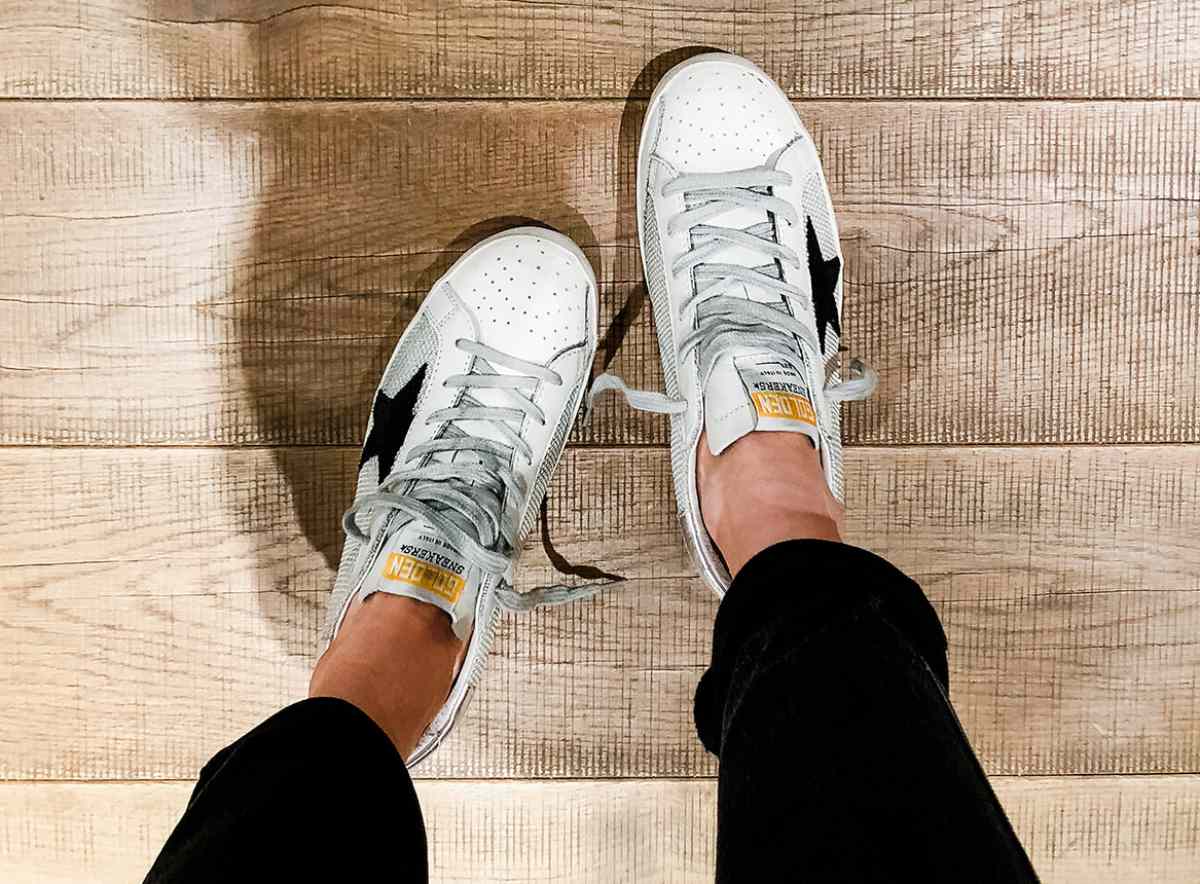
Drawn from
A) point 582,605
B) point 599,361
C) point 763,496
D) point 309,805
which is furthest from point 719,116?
point 309,805

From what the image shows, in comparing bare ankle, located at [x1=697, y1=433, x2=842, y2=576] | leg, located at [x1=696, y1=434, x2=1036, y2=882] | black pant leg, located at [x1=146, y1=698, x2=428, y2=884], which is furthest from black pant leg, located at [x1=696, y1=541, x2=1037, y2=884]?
black pant leg, located at [x1=146, y1=698, x2=428, y2=884]

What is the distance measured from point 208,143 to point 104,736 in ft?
1.88

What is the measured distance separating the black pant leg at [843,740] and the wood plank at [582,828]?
1.01 feet

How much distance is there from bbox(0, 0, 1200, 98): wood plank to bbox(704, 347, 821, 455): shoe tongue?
10.4 inches

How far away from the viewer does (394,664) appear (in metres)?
0.69

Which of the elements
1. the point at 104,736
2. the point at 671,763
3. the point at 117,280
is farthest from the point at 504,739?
the point at 117,280

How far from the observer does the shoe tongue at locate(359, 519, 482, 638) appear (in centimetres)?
72

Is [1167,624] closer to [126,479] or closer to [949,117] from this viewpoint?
[949,117]

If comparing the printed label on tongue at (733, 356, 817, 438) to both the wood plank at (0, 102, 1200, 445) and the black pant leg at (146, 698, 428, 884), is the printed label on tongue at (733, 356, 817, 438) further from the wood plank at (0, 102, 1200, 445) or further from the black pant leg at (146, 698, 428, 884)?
the black pant leg at (146, 698, 428, 884)

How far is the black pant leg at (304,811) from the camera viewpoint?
1.60 ft

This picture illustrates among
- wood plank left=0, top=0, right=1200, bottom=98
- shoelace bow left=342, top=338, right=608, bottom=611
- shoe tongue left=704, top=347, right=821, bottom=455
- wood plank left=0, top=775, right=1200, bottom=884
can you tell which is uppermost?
wood plank left=0, top=0, right=1200, bottom=98

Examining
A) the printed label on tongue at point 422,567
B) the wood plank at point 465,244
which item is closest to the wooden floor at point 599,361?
the wood plank at point 465,244

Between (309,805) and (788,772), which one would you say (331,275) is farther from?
(788,772)

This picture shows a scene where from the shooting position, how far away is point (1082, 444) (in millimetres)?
807
